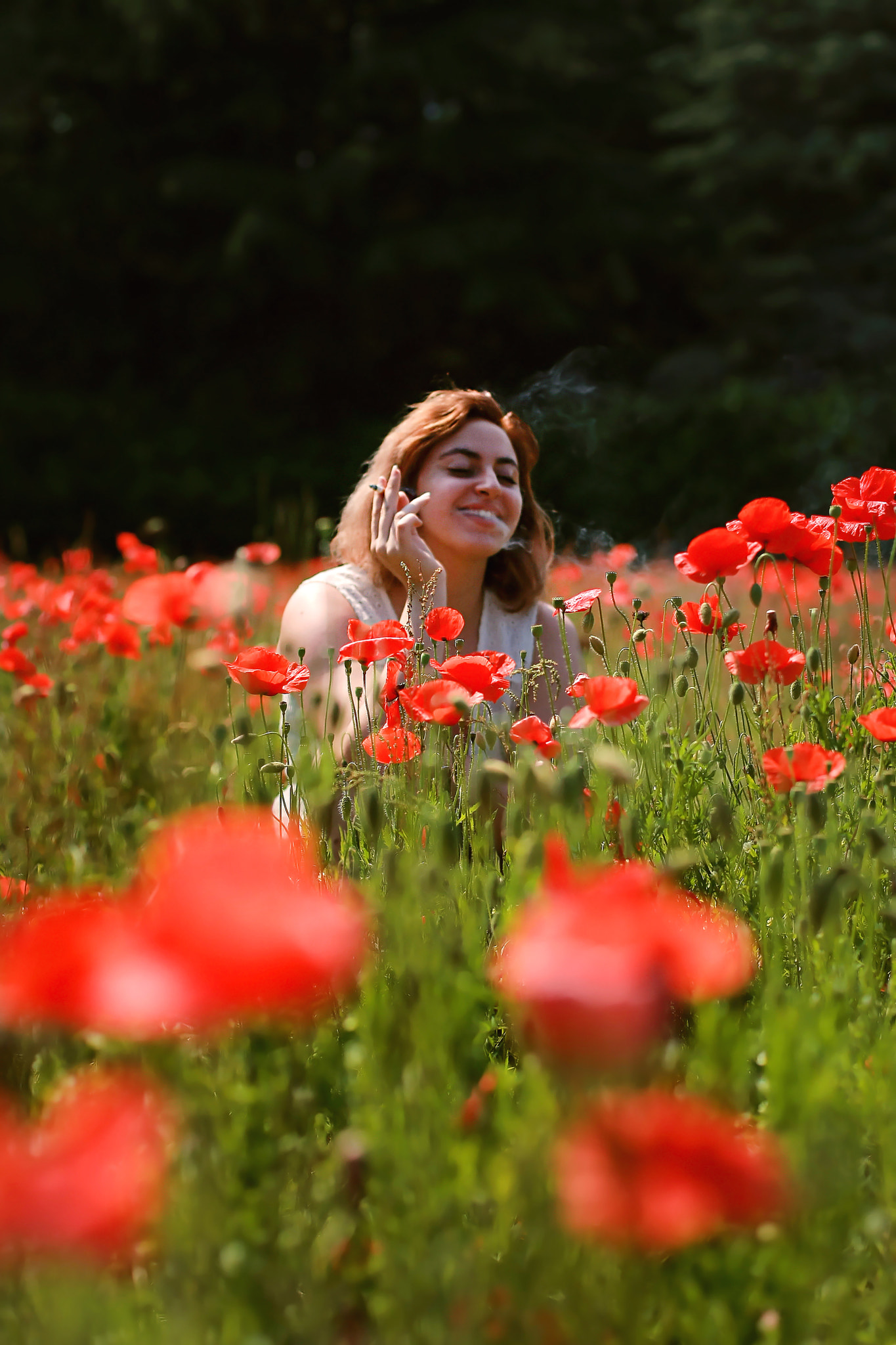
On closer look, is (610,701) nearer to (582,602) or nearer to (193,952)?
(582,602)

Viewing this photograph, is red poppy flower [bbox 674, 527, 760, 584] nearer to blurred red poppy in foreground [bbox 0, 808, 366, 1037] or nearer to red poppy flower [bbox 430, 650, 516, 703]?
red poppy flower [bbox 430, 650, 516, 703]

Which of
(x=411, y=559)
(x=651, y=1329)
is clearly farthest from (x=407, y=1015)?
(x=411, y=559)

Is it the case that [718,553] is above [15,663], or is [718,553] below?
above

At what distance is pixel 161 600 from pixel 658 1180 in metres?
1.92

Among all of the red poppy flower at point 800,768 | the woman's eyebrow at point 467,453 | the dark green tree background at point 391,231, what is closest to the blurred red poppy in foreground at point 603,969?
the red poppy flower at point 800,768

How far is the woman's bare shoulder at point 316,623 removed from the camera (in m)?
2.52

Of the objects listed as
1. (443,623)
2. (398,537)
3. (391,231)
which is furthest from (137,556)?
(391,231)

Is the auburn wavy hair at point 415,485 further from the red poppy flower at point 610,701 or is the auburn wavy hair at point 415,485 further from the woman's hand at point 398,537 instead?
the red poppy flower at point 610,701

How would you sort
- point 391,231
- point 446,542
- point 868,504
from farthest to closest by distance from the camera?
point 391,231
point 446,542
point 868,504

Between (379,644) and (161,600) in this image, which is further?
(161,600)

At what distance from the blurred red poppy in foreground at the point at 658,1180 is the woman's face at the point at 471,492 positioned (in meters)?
2.03

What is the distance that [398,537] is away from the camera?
2432 mm

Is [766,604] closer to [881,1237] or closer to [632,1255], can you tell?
[881,1237]

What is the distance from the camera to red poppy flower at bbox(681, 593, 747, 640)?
6.07ft
